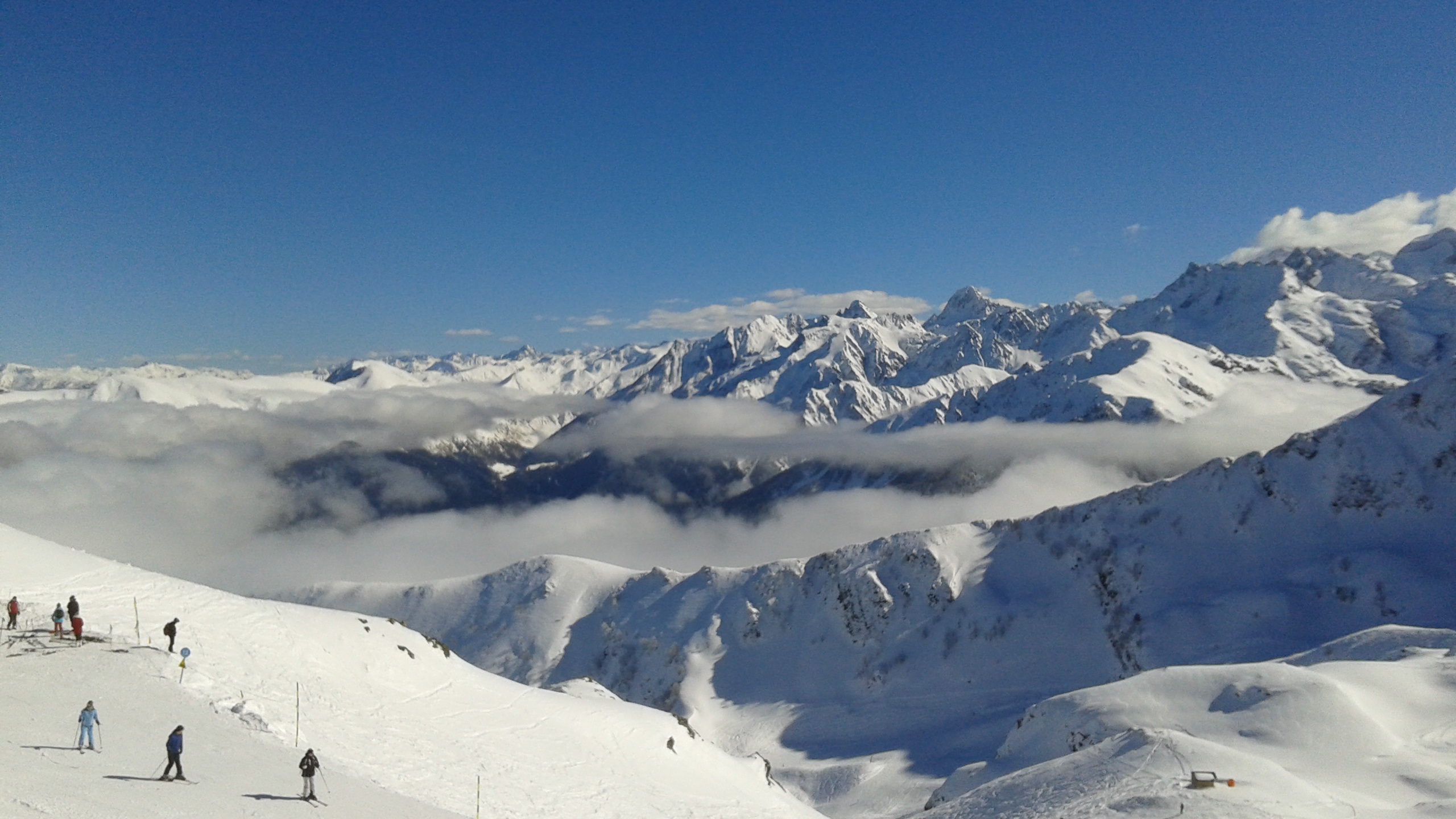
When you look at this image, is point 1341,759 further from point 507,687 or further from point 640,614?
point 640,614

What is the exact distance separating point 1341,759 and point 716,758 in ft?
131

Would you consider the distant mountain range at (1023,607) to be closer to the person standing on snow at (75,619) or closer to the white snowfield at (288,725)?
the white snowfield at (288,725)

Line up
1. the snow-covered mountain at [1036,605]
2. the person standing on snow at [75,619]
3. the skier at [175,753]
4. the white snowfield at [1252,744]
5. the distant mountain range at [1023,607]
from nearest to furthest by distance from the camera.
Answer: the skier at [175,753] → the person standing on snow at [75,619] → the white snowfield at [1252,744] → the distant mountain range at [1023,607] → the snow-covered mountain at [1036,605]

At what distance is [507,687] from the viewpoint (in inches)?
2056

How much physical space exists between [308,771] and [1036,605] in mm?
120834

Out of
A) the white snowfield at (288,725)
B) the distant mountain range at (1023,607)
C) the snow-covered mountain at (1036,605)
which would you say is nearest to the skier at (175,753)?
the white snowfield at (288,725)

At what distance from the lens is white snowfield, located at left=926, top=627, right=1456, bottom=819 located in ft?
128

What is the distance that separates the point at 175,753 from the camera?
2314cm

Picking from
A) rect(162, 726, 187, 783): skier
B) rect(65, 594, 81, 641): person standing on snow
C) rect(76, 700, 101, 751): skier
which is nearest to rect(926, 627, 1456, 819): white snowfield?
rect(162, 726, 187, 783): skier

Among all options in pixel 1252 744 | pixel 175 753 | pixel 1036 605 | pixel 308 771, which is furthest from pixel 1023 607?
pixel 175 753

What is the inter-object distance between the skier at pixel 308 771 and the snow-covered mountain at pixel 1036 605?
279 feet

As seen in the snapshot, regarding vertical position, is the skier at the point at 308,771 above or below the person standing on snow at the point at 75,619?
below

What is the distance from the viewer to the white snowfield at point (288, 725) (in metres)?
23.6

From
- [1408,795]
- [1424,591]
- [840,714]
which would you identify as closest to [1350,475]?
[1424,591]
